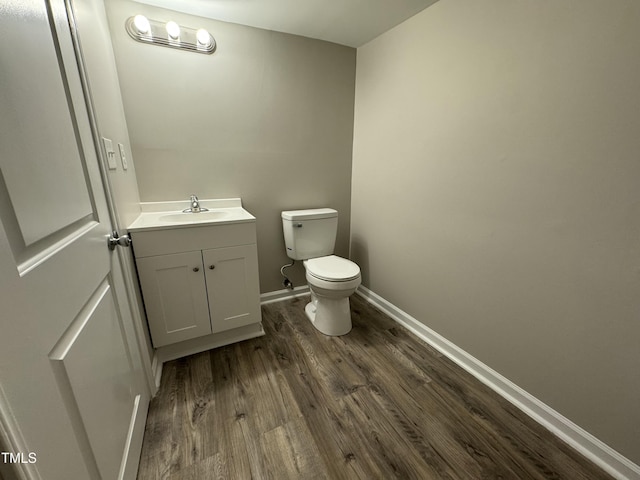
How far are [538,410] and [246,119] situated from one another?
231 cm

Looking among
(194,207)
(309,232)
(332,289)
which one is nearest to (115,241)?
(194,207)

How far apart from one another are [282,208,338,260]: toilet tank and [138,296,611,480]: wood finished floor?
27.4 inches

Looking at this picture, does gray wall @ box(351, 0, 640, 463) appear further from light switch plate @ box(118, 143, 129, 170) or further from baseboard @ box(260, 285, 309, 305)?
light switch plate @ box(118, 143, 129, 170)

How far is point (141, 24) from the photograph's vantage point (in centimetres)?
145

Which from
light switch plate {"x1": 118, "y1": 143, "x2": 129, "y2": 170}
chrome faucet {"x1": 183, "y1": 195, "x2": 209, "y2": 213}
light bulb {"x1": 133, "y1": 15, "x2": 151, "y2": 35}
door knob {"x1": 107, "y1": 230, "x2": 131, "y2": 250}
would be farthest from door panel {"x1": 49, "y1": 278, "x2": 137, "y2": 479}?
light bulb {"x1": 133, "y1": 15, "x2": 151, "y2": 35}

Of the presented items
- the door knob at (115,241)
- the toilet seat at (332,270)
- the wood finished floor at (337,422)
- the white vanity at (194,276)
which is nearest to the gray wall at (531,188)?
the wood finished floor at (337,422)

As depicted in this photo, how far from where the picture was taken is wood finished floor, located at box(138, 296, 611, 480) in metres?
1.04

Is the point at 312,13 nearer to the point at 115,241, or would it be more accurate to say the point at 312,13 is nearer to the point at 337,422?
the point at 115,241

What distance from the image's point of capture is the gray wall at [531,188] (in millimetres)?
938

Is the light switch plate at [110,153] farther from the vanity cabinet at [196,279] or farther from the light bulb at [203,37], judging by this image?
the light bulb at [203,37]

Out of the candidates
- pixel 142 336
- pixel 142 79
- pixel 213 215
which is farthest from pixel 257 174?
pixel 142 336

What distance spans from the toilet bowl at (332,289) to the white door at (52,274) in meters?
1.06

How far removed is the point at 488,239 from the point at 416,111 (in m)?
0.87

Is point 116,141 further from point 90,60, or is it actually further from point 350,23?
point 350,23
